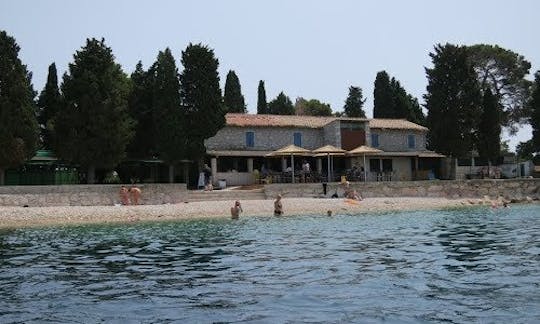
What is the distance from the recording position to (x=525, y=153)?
2334 inches

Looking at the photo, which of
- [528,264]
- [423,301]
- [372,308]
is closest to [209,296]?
[372,308]

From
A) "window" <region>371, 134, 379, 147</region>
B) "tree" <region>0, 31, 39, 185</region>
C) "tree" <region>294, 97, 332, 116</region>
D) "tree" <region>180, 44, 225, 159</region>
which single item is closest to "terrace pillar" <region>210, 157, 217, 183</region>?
"tree" <region>180, 44, 225, 159</region>

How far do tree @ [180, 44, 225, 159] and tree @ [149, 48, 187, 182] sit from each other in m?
0.69

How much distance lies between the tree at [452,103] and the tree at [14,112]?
30.2 meters

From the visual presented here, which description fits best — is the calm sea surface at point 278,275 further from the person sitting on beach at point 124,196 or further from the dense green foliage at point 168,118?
the dense green foliage at point 168,118

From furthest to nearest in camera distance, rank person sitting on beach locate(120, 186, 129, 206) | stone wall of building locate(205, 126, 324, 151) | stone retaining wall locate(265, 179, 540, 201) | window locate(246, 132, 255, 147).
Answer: window locate(246, 132, 255, 147) → stone wall of building locate(205, 126, 324, 151) → stone retaining wall locate(265, 179, 540, 201) → person sitting on beach locate(120, 186, 129, 206)

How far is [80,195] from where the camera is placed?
31.8 metres

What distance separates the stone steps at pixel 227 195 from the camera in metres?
35.3

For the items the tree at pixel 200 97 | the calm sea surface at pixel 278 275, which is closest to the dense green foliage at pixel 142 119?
the tree at pixel 200 97

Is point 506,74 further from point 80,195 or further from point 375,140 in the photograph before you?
point 80,195

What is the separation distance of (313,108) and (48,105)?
4278cm

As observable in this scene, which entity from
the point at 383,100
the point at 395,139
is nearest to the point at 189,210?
the point at 395,139

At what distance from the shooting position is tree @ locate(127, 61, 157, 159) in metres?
40.9

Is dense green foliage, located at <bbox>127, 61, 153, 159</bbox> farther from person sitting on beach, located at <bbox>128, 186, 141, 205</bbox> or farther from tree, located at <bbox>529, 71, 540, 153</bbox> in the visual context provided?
tree, located at <bbox>529, 71, 540, 153</bbox>
